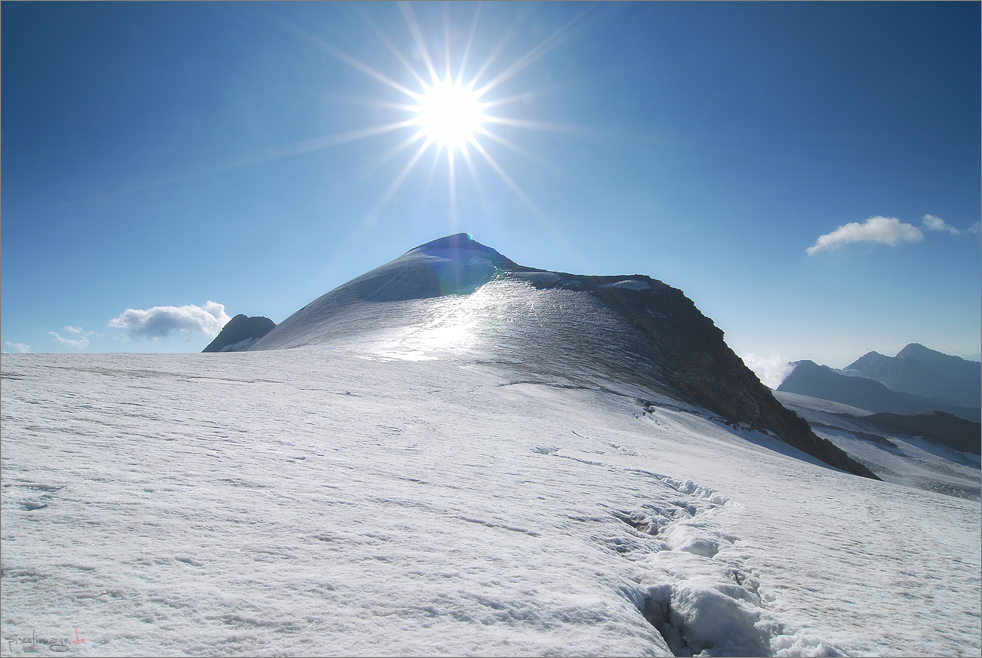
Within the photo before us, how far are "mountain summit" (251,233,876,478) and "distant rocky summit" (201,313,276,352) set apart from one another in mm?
25460

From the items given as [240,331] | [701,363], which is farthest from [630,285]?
[240,331]

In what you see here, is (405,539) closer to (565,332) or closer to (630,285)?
(565,332)

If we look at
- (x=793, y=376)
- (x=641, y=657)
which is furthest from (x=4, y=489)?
(x=793, y=376)

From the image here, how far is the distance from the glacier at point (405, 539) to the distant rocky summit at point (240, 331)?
66.5 meters

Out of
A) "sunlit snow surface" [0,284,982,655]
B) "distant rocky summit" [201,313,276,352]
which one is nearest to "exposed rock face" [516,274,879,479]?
"sunlit snow surface" [0,284,982,655]

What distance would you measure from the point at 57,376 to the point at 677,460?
1035cm

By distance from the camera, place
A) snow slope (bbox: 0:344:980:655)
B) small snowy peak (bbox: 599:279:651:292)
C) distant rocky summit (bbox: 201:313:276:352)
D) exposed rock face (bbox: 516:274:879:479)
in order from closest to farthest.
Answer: snow slope (bbox: 0:344:980:655)
exposed rock face (bbox: 516:274:879:479)
small snowy peak (bbox: 599:279:651:292)
distant rocky summit (bbox: 201:313:276:352)

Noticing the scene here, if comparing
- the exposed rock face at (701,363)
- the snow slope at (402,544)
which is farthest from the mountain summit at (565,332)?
the snow slope at (402,544)

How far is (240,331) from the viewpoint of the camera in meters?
70.8

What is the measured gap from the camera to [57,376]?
260 inches

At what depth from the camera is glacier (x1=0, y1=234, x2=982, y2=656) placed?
223cm

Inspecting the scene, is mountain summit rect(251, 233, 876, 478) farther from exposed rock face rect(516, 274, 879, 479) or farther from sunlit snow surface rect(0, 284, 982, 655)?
sunlit snow surface rect(0, 284, 982, 655)

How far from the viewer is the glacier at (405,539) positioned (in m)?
2.23

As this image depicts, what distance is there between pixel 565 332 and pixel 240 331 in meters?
59.6
